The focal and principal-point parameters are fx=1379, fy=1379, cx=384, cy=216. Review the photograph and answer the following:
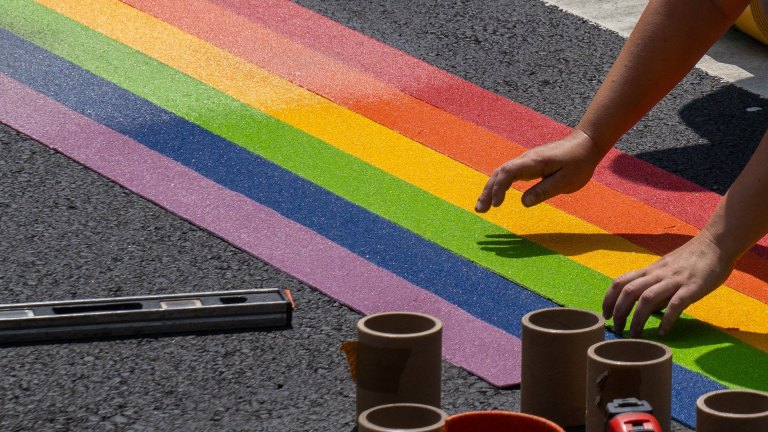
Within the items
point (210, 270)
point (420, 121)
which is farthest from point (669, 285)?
point (420, 121)

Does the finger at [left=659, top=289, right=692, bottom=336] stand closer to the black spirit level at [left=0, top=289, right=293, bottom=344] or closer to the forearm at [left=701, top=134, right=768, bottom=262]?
the forearm at [left=701, top=134, right=768, bottom=262]

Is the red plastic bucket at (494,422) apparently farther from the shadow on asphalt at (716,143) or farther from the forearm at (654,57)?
the shadow on asphalt at (716,143)

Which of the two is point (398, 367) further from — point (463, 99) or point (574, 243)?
point (463, 99)

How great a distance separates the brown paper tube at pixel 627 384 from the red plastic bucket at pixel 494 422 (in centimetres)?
13

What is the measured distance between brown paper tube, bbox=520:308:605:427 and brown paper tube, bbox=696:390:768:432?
246 millimetres

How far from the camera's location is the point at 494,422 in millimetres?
2098

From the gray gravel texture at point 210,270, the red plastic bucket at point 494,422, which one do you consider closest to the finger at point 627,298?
the gray gravel texture at point 210,270

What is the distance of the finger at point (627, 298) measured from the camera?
2.74m

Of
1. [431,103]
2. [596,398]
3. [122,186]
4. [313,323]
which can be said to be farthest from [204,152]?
[596,398]

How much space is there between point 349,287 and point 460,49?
181 centimetres

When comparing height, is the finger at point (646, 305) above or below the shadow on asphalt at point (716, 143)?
below

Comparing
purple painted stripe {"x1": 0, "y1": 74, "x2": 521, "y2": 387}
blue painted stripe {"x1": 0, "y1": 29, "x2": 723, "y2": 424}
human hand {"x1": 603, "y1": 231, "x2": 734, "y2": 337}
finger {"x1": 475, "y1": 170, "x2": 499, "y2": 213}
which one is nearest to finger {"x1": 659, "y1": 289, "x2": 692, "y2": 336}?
human hand {"x1": 603, "y1": 231, "x2": 734, "y2": 337}

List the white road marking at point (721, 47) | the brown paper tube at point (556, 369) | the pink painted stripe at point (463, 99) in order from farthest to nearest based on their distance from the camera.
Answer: the white road marking at point (721, 47) → the pink painted stripe at point (463, 99) → the brown paper tube at point (556, 369)

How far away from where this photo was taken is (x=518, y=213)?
3.43 m
